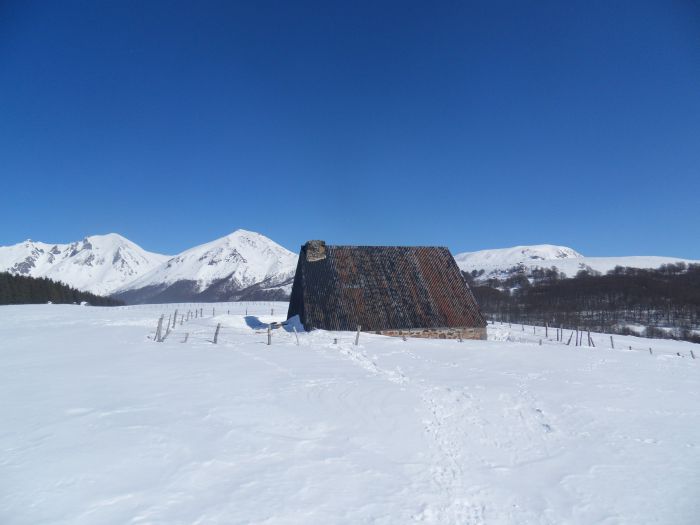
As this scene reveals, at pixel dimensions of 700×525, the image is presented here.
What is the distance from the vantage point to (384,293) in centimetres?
2870

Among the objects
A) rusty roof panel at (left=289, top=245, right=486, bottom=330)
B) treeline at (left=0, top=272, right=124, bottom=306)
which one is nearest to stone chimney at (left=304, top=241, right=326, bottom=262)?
rusty roof panel at (left=289, top=245, right=486, bottom=330)

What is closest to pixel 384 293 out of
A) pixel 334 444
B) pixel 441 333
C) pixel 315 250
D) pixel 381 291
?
pixel 381 291

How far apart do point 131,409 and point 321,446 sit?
15.3 feet

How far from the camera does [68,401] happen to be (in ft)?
32.6

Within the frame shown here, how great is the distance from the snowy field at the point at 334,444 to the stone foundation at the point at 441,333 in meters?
10.0

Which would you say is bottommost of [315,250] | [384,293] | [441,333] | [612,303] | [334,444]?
[334,444]

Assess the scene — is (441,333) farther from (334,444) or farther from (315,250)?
(334,444)

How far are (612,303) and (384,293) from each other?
92115 mm

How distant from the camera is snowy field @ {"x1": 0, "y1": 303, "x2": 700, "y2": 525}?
612cm

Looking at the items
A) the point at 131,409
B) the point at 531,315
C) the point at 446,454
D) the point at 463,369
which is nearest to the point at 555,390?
the point at 463,369

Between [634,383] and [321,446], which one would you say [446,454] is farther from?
[634,383]

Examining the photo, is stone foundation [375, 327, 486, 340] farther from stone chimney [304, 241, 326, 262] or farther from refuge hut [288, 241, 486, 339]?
stone chimney [304, 241, 326, 262]

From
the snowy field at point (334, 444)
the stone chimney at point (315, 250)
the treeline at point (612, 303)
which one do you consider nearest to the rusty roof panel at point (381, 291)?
the stone chimney at point (315, 250)

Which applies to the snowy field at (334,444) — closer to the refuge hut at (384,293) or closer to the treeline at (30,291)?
the refuge hut at (384,293)
